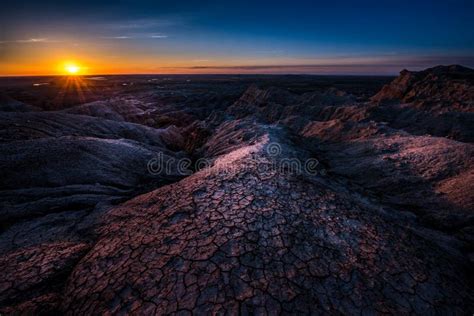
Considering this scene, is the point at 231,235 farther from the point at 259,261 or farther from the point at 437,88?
the point at 437,88

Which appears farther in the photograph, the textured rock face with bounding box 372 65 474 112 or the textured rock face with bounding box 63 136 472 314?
the textured rock face with bounding box 372 65 474 112

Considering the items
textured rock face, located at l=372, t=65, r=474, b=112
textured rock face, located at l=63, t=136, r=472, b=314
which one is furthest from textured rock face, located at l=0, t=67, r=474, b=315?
textured rock face, located at l=372, t=65, r=474, b=112

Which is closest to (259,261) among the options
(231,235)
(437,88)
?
(231,235)

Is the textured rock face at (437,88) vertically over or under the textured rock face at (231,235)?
over

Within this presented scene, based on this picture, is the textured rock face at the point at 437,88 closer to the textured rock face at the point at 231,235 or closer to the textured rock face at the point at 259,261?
the textured rock face at the point at 231,235

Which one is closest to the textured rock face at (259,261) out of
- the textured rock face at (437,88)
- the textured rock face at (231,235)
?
the textured rock face at (231,235)

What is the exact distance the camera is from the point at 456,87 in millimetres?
18625

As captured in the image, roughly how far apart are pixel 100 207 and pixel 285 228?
3.93 m

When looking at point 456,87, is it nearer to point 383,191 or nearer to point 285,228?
point 383,191

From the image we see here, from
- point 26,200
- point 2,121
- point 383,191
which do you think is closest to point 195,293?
point 26,200

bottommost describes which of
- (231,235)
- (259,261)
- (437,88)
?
(259,261)

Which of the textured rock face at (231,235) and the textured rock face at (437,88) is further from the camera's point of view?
the textured rock face at (437,88)

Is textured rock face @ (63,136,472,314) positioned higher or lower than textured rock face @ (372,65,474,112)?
lower

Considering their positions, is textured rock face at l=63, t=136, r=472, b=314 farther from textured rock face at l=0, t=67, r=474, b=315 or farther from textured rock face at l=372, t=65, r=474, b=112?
textured rock face at l=372, t=65, r=474, b=112
